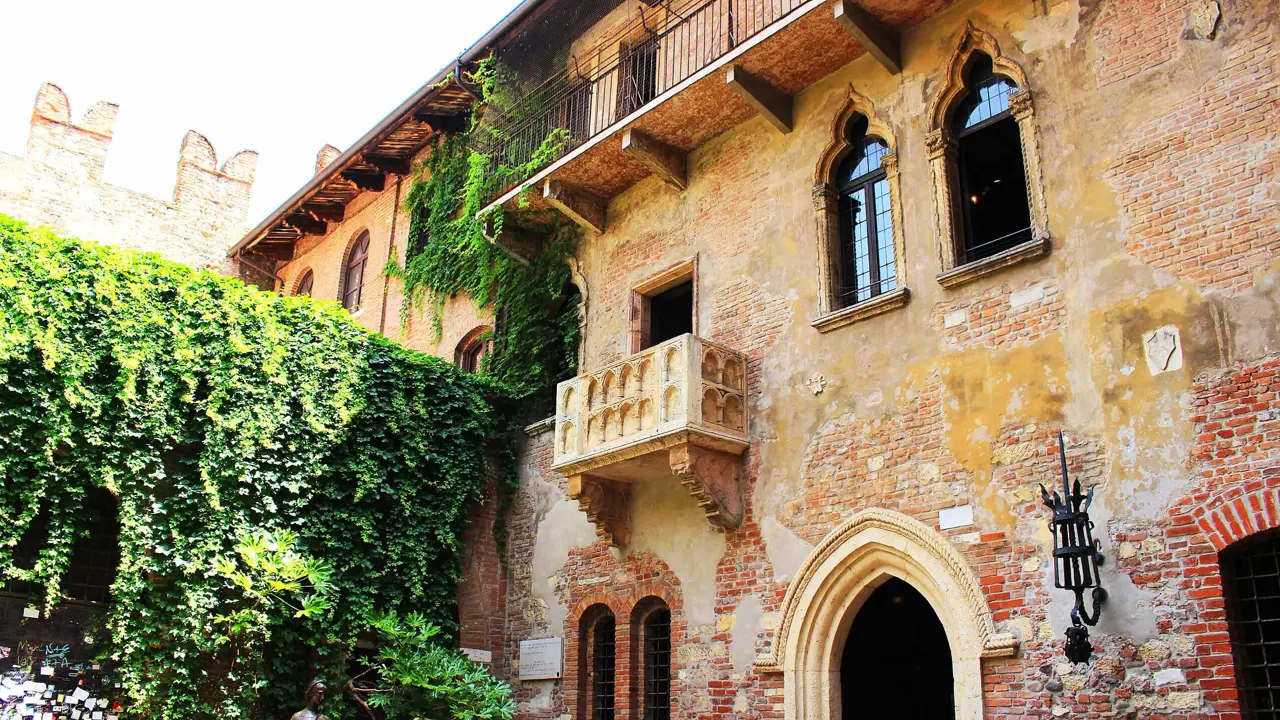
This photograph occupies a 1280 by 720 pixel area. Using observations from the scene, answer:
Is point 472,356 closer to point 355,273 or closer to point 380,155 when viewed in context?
point 380,155

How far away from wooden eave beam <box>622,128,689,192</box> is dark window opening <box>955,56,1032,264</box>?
3396mm

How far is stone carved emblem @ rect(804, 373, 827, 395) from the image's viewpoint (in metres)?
9.66

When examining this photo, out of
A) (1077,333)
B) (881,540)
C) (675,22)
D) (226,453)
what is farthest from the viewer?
(675,22)

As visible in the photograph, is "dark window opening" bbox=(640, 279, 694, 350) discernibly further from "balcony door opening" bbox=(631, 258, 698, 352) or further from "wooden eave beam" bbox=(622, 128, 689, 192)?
"wooden eave beam" bbox=(622, 128, 689, 192)

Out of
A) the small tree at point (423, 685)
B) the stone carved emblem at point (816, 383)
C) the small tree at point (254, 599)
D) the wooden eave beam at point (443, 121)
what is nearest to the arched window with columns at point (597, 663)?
the small tree at point (423, 685)

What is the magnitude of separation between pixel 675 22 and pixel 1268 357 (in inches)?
320

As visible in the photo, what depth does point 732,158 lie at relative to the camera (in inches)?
450

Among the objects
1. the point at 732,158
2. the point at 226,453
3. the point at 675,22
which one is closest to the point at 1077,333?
the point at 732,158

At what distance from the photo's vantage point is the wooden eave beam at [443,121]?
16328mm

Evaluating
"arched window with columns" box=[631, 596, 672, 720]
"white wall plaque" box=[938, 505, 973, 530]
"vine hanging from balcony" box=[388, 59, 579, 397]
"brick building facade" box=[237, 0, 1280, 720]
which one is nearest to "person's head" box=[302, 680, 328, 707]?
"brick building facade" box=[237, 0, 1280, 720]

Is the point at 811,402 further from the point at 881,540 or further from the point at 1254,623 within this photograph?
the point at 1254,623

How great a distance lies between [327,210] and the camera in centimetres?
1930

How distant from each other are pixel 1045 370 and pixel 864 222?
264cm

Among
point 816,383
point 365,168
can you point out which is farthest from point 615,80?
point 365,168
